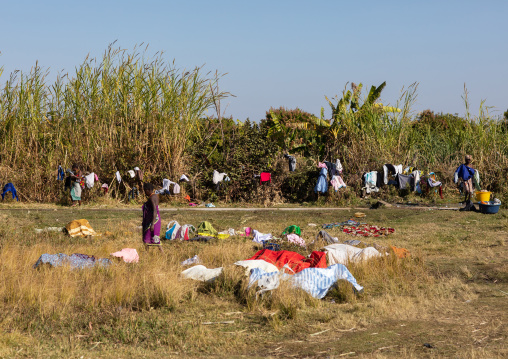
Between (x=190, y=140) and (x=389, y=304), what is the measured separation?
40.5 feet

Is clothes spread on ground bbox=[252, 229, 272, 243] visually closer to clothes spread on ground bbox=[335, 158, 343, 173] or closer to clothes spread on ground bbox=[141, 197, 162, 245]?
clothes spread on ground bbox=[141, 197, 162, 245]

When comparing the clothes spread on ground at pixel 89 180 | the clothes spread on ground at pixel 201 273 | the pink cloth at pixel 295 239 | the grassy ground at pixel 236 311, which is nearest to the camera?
the grassy ground at pixel 236 311

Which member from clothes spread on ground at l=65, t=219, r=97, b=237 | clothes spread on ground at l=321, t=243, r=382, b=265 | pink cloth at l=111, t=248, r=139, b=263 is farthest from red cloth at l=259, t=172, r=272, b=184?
pink cloth at l=111, t=248, r=139, b=263

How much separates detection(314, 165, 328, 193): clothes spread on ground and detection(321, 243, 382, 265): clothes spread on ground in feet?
25.2

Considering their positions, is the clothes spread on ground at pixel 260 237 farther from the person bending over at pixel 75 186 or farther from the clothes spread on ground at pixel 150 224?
the person bending over at pixel 75 186

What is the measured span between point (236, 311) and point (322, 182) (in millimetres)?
10489

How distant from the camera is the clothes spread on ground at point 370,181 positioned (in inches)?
685

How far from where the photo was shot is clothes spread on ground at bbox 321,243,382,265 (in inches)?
352

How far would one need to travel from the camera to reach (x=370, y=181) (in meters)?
17.4

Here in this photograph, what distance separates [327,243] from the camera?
1060 centimetres

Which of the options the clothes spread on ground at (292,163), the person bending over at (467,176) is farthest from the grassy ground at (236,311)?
the clothes spread on ground at (292,163)

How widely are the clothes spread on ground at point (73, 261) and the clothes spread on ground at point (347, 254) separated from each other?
329 cm

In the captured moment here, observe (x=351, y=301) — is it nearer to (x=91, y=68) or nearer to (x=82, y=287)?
(x=82, y=287)

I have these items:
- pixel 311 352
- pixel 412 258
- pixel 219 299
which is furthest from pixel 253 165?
pixel 311 352
